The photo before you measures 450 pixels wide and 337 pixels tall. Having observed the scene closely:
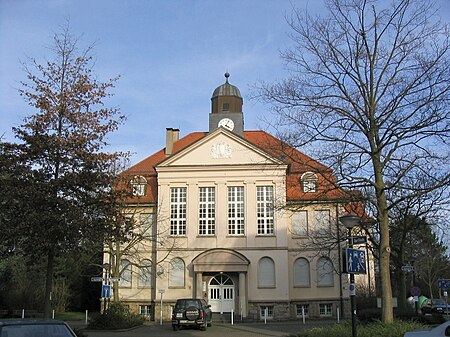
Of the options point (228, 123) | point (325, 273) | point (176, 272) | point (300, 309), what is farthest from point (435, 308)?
point (228, 123)

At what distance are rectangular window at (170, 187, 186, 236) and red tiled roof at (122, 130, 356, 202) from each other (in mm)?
1904

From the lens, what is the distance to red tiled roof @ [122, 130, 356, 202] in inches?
757

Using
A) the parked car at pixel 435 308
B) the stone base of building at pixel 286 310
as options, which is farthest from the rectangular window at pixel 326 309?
the parked car at pixel 435 308

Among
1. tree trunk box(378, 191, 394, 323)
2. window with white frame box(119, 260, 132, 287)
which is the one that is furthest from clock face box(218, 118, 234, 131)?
tree trunk box(378, 191, 394, 323)

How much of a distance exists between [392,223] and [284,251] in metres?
10.8

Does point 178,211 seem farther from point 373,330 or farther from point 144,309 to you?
point 373,330

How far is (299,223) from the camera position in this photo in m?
38.2

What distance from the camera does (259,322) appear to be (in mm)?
34188

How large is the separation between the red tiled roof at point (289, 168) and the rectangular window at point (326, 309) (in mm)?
7901

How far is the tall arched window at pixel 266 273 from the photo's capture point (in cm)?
3607

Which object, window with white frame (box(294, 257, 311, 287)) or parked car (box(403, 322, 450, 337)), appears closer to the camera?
parked car (box(403, 322, 450, 337))

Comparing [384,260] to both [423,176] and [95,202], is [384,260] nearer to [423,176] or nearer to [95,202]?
[423,176]

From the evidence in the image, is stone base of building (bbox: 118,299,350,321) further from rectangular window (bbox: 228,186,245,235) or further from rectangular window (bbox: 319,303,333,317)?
rectangular window (bbox: 228,186,245,235)

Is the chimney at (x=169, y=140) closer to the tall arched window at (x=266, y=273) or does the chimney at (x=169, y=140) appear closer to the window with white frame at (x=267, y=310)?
the tall arched window at (x=266, y=273)
